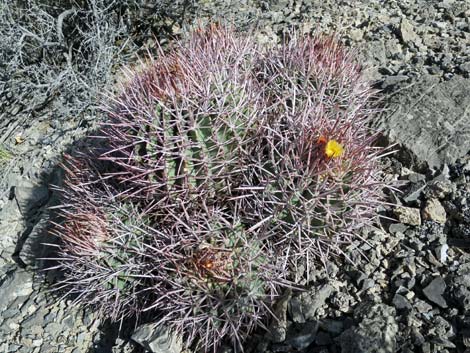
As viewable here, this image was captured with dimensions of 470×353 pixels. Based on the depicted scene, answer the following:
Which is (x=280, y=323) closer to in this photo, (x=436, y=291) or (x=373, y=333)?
(x=373, y=333)

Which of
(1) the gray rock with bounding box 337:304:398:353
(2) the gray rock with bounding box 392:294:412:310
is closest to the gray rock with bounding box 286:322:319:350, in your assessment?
(1) the gray rock with bounding box 337:304:398:353

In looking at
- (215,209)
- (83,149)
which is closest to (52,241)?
(83,149)

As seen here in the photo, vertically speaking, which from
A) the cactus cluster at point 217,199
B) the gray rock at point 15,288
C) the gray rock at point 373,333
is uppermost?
the cactus cluster at point 217,199

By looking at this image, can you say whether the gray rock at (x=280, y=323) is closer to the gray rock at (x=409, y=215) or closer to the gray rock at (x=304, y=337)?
the gray rock at (x=304, y=337)

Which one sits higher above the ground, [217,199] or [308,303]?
[217,199]

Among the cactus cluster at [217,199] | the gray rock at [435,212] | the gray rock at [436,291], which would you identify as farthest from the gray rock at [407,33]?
the gray rock at [436,291]

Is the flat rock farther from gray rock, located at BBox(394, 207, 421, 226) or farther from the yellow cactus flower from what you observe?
the yellow cactus flower

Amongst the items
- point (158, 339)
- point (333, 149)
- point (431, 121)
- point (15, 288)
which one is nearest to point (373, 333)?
point (333, 149)
